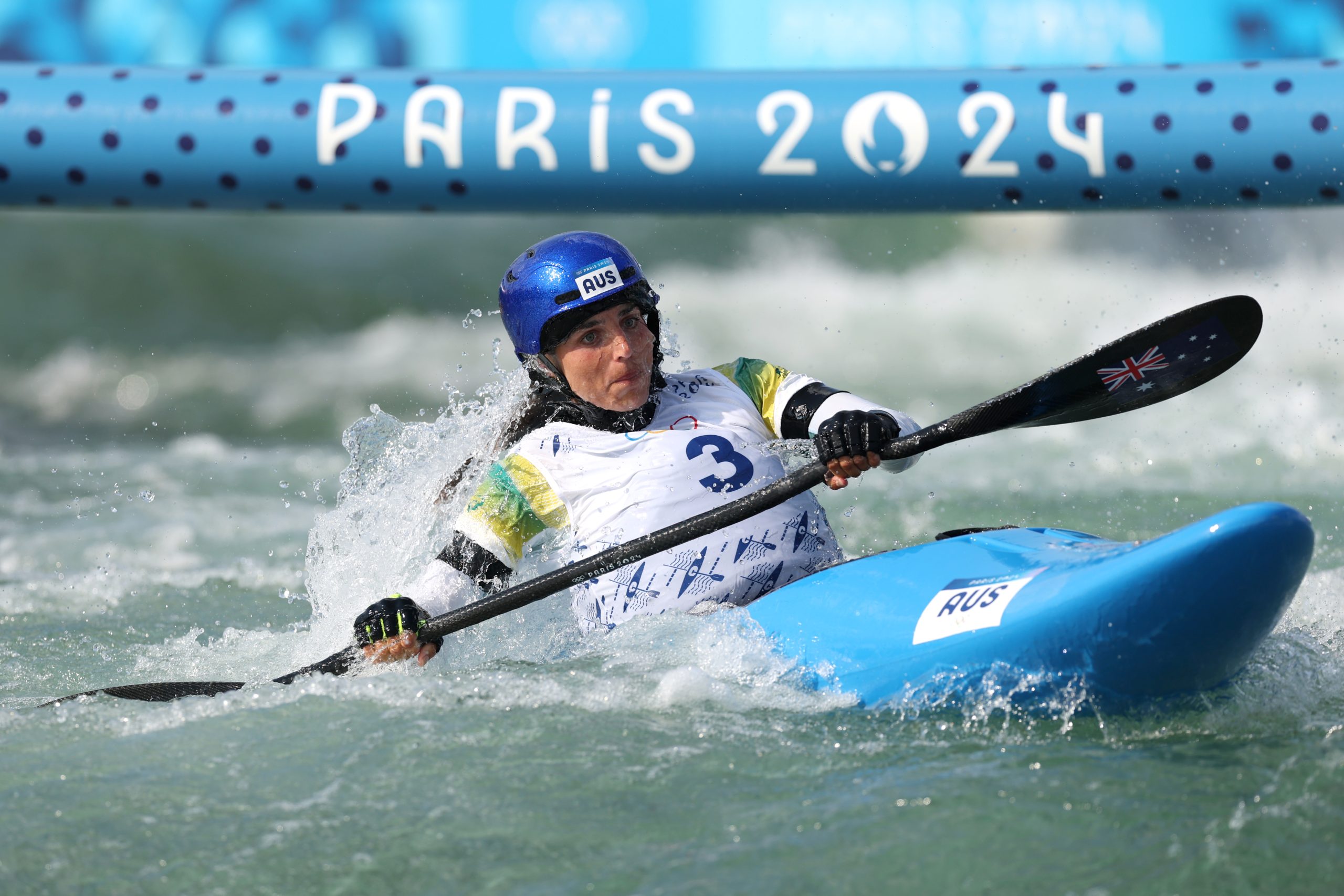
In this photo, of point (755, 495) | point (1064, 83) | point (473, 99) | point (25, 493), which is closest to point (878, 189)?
point (1064, 83)

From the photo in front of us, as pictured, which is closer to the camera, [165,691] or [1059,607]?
[1059,607]

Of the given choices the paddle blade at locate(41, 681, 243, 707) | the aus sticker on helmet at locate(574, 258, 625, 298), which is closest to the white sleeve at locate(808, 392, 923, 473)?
the aus sticker on helmet at locate(574, 258, 625, 298)

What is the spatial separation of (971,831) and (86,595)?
3860 mm

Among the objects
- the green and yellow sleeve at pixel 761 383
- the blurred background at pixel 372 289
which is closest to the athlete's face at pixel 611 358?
the green and yellow sleeve at pixel 761 383

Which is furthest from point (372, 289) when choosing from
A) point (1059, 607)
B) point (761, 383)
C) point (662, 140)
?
point (1059, 607)

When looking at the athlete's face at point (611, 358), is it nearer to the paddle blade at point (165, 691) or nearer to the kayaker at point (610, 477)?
the kayaker at point (610, 477)

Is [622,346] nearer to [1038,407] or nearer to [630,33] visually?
[1038,407]

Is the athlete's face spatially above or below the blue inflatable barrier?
below

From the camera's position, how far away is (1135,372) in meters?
3.17

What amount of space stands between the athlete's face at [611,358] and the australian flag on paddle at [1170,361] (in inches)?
42.1

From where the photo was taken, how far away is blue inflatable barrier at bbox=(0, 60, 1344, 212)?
507 cm

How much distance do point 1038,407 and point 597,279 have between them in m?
1.07

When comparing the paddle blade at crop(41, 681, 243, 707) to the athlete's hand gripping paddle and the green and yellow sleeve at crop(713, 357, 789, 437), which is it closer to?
the athlete's hand gripping paddle

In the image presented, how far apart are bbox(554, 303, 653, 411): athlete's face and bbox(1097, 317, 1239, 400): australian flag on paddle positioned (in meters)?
1.07
